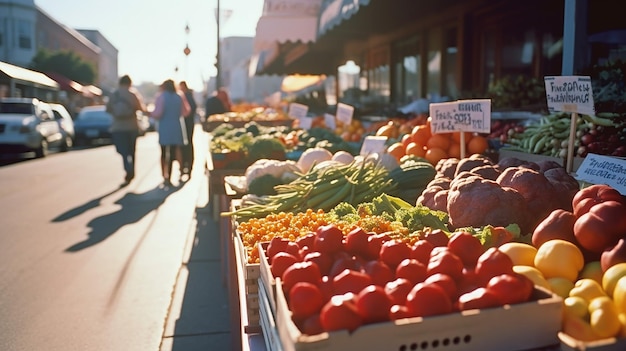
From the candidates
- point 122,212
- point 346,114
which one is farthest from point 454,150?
point 122,212

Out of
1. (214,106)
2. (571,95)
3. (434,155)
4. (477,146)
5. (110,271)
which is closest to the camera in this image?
(571,95)

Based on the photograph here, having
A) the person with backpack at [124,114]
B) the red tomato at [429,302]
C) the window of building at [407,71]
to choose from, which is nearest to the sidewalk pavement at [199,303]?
the red tomato at [429,302]

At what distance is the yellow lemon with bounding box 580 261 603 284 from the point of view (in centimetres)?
198

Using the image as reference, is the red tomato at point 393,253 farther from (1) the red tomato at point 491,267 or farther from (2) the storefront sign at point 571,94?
(2) the storefront sign at point 571,94

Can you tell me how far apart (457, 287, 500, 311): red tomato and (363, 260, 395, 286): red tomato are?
31 centimetres

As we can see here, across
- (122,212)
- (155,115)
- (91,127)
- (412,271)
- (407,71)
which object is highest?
(407,71)

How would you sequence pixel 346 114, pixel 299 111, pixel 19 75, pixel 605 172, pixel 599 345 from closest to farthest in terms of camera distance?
pixel 599 345 → pixel 605 172 → pixel 346 114 → pixel 299 111 → pixel 19 75

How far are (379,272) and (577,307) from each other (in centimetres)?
59

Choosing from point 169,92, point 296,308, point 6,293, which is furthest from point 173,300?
point 169,92

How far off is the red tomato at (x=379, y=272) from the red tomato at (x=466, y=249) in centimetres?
23

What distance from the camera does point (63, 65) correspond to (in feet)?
150

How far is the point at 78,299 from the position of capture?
4.95 meters

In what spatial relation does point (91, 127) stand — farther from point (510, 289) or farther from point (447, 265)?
point (510, 289)

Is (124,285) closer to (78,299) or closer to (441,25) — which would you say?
(78,299)
